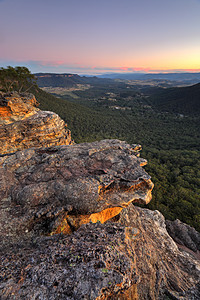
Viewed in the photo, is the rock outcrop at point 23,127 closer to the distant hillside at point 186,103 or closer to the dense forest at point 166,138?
the dense forest at point 166,138

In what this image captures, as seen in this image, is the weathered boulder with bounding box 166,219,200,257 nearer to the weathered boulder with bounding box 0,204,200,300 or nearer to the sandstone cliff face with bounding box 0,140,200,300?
the sandstone cliff face with bounding box 0,140,200,300

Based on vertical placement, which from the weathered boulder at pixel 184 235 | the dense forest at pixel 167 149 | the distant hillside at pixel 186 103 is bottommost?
the dense forest at pixel 167 149

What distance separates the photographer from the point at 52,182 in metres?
9.83

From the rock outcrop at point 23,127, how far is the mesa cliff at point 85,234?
11257 millimetres

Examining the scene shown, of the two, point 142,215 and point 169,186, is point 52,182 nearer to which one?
point 142,215

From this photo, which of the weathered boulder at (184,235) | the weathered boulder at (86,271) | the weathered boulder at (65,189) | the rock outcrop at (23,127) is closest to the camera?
the weathered boulder at (86,271)

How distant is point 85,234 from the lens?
23.8ft

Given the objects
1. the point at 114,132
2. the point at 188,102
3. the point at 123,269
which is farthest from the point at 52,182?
the point at 188,102

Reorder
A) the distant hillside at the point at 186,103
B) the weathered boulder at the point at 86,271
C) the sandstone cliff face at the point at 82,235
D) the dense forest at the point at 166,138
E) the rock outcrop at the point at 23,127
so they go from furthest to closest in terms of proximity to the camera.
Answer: the distant hillside at the point at 186,103 → the dense forest at the point at 166,138 → the rock outcrop at the point at 23,127 → the sandstone cliff face at the point at 82,235 → the weathered boulder at the point at 86,271

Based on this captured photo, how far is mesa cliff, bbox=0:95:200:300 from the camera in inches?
197

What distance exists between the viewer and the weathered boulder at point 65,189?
814cm

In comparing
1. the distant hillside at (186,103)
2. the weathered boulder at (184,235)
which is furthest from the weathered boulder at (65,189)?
the distant hillside at (186,103)

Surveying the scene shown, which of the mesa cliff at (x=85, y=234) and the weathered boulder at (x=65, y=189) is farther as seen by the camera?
the weathered boulder at (x=65, y=189)

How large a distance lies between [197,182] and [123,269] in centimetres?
3205
